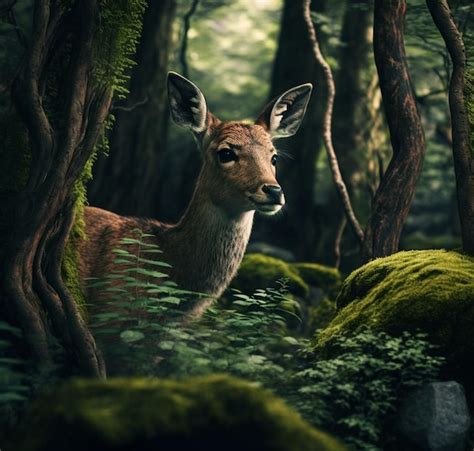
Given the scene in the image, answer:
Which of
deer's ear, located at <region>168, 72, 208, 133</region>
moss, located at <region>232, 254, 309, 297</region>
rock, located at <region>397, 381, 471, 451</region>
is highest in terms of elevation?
deer's ear, located at <region>168, 72, 208, 133</region>

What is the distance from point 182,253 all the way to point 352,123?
6160 millimetres

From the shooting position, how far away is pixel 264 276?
32.4 feet

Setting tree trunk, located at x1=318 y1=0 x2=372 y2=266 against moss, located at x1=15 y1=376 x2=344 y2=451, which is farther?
tree trunk, located at x1=318 y1=0 x2=372 y2=266

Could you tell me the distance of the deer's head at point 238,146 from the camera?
263 inches

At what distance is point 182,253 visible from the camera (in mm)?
6941

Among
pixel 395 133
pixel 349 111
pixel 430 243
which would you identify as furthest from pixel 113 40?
pixel 430 243

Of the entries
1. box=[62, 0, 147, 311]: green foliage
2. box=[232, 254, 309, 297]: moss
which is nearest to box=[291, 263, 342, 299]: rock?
box=[232, 254, 309, 297]: moss

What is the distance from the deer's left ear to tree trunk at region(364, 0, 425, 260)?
885 millimetres

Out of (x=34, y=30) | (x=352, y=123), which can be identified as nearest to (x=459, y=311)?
(x=34, y=30)

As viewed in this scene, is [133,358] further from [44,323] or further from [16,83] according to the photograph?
[16,83]

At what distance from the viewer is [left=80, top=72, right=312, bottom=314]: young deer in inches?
266

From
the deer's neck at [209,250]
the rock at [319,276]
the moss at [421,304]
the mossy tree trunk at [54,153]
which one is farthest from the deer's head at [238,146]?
the rock at [319,276]

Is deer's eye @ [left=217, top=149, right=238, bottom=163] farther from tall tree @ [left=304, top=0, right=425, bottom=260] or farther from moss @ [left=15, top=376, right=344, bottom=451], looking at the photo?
moss @ [left=15, top=376, right=344, bottom=451]

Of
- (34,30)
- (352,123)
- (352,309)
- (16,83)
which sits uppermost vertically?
(352,123)
